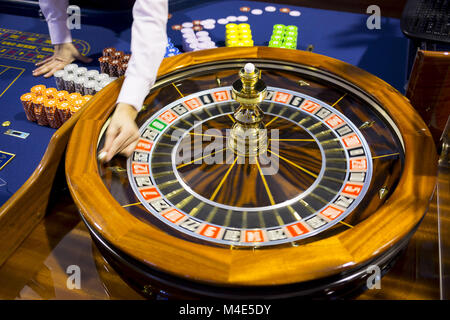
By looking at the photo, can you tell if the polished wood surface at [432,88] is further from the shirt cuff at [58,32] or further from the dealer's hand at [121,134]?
the shirt cuff at [58,32]

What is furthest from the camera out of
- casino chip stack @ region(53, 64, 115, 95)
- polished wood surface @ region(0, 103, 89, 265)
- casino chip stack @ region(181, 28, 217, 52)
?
casino chip stack @ region(181, 28, 217, 52)

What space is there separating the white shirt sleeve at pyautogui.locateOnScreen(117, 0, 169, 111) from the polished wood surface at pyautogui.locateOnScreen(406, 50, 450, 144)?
132cm

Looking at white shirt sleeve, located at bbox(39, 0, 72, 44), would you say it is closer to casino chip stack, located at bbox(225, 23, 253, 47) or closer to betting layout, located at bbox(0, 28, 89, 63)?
betting layout, located at bbox(0, 28, 89, 63)

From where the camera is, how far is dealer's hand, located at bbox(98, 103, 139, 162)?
1.80 m

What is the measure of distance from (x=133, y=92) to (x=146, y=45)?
0.32 meters

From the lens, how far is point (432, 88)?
2.30m

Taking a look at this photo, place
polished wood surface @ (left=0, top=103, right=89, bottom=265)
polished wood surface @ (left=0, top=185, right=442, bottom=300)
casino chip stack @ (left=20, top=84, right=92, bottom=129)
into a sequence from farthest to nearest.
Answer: casino chip stack @ (left=20, top=84, right=92, bottom=129)
polished wood surface @ (left=0, top=103, right=89, bottom=265)
polished wood surface @ (left=0, top=185, right=442, bottom=300)

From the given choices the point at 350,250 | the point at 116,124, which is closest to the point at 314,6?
the point at 116,124

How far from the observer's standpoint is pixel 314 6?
421 cm

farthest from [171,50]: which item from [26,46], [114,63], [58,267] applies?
[58,267]

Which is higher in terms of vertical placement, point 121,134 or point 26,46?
point 121,134

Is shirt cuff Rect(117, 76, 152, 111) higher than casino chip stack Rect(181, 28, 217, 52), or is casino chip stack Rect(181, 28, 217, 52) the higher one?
shirt cuff Rect(117, 76, 152, 111)

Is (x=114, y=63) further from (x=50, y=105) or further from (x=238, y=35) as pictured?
(x=238, y=35)

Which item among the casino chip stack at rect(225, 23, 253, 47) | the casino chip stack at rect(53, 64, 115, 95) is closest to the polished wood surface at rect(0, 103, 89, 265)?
the casino chip stack at rect(53, 64, 115, 95)
